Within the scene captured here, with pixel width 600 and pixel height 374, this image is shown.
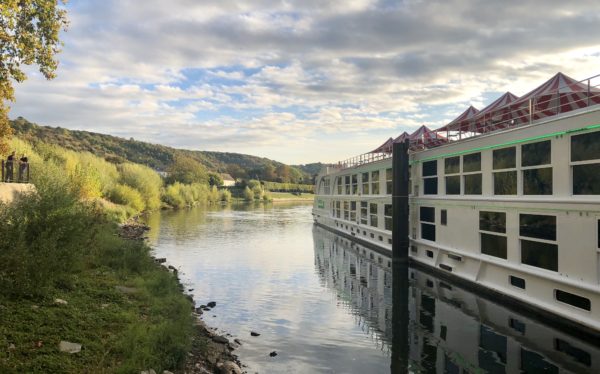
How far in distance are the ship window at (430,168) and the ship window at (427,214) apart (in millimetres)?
1494

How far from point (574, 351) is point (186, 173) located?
92.9 metres

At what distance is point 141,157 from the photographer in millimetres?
161500

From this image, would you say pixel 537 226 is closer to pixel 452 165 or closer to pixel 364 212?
pixel 452 165

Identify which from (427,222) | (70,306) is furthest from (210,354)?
(427,222)

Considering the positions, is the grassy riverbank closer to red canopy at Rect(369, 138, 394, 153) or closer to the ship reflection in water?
the ship reflection in water

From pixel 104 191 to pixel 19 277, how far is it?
37631mm

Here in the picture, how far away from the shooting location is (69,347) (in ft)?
22.6

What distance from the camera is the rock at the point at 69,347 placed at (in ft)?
22.3

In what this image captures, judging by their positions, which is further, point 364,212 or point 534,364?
point 364,212

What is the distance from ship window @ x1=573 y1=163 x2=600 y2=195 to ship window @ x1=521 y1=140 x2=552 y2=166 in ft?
3.39

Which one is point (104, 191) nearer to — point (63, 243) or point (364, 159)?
point (364, 159)

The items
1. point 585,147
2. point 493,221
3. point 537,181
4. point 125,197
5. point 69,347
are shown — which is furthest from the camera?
point 125,197

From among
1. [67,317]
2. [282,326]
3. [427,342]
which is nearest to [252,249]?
[282,326]

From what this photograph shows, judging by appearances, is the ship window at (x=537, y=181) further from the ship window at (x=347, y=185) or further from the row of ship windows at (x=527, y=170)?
the ship window at (x=347, y=185)
